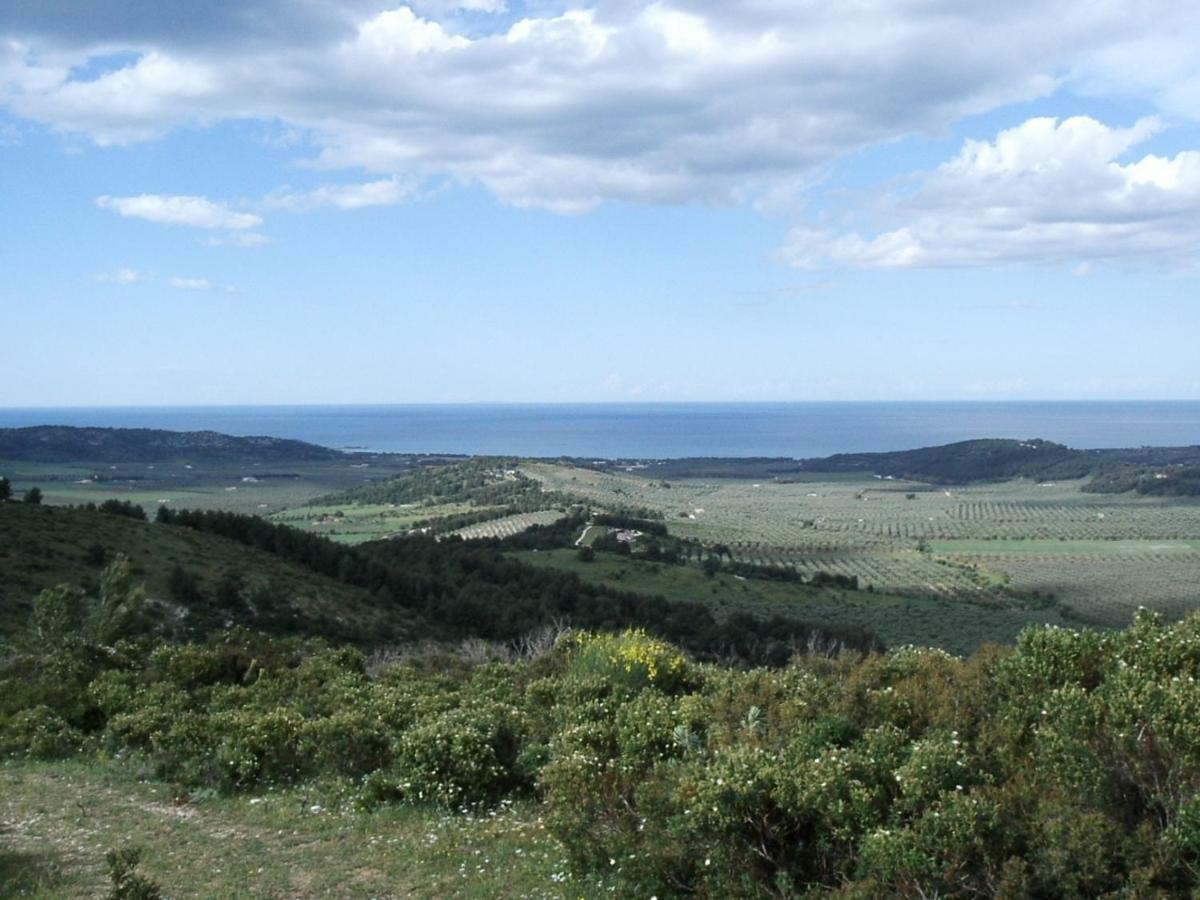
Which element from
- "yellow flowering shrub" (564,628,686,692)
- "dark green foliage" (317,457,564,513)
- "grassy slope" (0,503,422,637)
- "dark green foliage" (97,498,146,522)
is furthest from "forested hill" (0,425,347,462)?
"yellow flowering shrub" (564,628,686,692)

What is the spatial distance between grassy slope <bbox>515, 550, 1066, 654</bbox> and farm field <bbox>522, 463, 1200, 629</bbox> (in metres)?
4.45

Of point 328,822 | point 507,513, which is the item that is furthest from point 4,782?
point 507,513

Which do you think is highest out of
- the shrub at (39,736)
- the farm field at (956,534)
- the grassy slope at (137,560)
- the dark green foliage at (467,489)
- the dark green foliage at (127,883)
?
the dark green foliage at (127,883)

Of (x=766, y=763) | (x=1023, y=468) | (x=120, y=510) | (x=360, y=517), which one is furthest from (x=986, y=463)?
(x=766, y=763)

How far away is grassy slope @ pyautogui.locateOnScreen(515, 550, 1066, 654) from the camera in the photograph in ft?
178

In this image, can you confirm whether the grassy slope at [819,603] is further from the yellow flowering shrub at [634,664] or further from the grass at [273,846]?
the grass at [273,846]

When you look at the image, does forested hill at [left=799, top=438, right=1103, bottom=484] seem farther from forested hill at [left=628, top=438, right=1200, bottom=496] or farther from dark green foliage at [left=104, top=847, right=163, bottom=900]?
dark green foliage at [left=104, top=847, right=163, bottom=900]

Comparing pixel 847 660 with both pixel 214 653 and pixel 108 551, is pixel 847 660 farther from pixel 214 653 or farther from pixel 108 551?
pixel 108 551

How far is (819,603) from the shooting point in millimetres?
64562

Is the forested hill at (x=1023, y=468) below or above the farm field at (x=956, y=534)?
above

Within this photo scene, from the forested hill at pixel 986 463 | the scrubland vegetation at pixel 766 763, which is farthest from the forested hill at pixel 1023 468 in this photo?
the scrubland vegetation at pixel 766 763

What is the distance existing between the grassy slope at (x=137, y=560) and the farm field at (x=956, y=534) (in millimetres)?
41663

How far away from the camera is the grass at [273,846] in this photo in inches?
278

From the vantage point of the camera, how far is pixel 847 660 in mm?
9703
